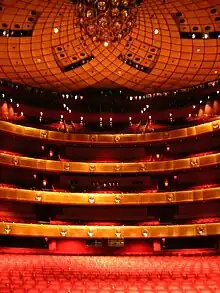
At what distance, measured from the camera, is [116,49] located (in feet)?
78.7

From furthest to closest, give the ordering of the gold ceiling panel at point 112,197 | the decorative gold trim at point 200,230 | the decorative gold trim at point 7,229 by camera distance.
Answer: the gold ceiling panel at point 112,197, the decorative gold trim at point 200,230, the decorative gold trim at point 7,229

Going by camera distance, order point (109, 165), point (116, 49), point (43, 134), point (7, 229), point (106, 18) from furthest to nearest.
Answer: point (116, 49)
point (109, 165)
point (43, 134)
point (7, 229)
point (106, 18)

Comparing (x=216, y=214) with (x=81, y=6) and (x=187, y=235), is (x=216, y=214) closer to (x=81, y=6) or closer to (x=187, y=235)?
(x=187, y=235)

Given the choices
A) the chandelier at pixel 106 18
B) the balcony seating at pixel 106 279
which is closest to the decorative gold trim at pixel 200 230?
the balcony seating at pixel 106 279

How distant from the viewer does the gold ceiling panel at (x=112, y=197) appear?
20391 millimetres

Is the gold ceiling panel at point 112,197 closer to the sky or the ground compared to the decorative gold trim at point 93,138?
closer to the ground

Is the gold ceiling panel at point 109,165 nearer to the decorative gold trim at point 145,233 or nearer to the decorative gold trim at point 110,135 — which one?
the decorative gold trim at point 110,135

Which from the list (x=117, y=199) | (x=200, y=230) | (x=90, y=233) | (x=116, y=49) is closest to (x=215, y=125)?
(x=200, y=230)

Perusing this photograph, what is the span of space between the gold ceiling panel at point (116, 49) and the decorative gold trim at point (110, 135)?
3731 millimetres

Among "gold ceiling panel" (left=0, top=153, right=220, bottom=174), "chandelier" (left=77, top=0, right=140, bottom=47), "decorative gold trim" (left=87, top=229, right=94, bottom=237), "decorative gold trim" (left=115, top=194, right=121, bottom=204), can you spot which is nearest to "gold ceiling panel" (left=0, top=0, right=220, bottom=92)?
"gold ceiling panel" (left=0, top=153, right=220, bottom=174)

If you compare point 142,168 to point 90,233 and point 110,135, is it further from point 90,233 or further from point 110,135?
point 90,233

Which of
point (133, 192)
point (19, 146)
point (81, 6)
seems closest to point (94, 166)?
point (133, 192)

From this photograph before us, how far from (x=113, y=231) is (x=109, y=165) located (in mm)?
4002

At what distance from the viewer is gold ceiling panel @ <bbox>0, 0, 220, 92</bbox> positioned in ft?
69.5
